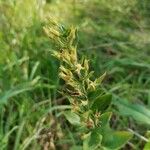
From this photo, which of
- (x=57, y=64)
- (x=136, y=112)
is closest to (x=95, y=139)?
(x=136, y=112)

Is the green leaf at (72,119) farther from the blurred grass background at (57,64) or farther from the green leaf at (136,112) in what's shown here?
the green leaf at (136,112)

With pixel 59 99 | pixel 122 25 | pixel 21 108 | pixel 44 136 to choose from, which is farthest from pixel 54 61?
pixel 122 25

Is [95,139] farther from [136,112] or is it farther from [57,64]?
[57,64]

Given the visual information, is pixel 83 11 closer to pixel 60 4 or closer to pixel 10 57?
pixel 60 4

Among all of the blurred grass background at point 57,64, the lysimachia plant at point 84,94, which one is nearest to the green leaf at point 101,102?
the lysimachia plant at point 84,94

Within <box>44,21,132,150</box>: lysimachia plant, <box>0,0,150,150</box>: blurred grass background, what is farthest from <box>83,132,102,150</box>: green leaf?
<box>0,0,150,150</box>: blurred grass background

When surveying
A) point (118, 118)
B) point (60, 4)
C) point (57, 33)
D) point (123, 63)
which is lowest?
point (118, 118)
